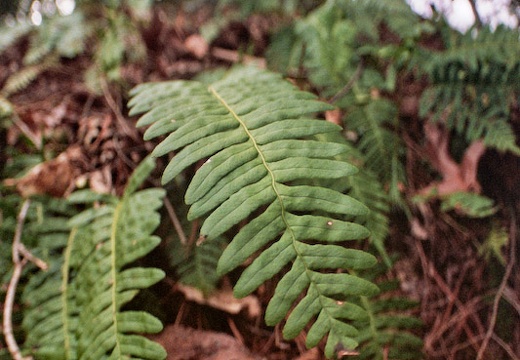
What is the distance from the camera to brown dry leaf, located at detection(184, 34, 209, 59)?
105 inches

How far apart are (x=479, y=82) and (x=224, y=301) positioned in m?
1.62

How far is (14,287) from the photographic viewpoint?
1372 mm

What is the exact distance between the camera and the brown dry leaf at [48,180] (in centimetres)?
162

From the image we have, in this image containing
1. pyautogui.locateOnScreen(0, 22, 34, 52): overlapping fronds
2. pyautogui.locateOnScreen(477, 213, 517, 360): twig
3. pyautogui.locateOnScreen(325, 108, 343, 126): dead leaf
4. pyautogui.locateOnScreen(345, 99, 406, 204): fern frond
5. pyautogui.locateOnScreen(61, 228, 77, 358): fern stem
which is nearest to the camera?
pyautogui.locateOnScreen(61, 228, 77, 358): fern stem

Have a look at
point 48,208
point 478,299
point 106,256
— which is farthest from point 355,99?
point 48,208

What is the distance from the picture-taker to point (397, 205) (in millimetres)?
1781

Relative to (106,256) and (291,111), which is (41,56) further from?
(291,111)

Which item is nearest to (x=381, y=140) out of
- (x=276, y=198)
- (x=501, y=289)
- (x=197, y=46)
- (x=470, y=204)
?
(x=470, y=204)

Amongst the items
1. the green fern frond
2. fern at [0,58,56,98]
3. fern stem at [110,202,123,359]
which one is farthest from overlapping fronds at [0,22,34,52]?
the green fern frond

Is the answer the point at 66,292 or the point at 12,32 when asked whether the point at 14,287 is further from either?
the point at 12,32

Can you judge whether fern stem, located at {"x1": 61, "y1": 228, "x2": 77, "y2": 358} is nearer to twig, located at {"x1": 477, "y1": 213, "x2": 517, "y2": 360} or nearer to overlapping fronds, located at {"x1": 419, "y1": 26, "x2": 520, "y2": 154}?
twig, located at {"x1": 477, "y1": 213, "x2": 517, "y2": 360}

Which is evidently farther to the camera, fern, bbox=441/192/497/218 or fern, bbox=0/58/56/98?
fern, bbox=0/58/56/98

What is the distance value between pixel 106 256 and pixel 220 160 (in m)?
0.59

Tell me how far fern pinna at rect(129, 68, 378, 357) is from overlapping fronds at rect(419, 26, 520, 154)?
1.00 metres
